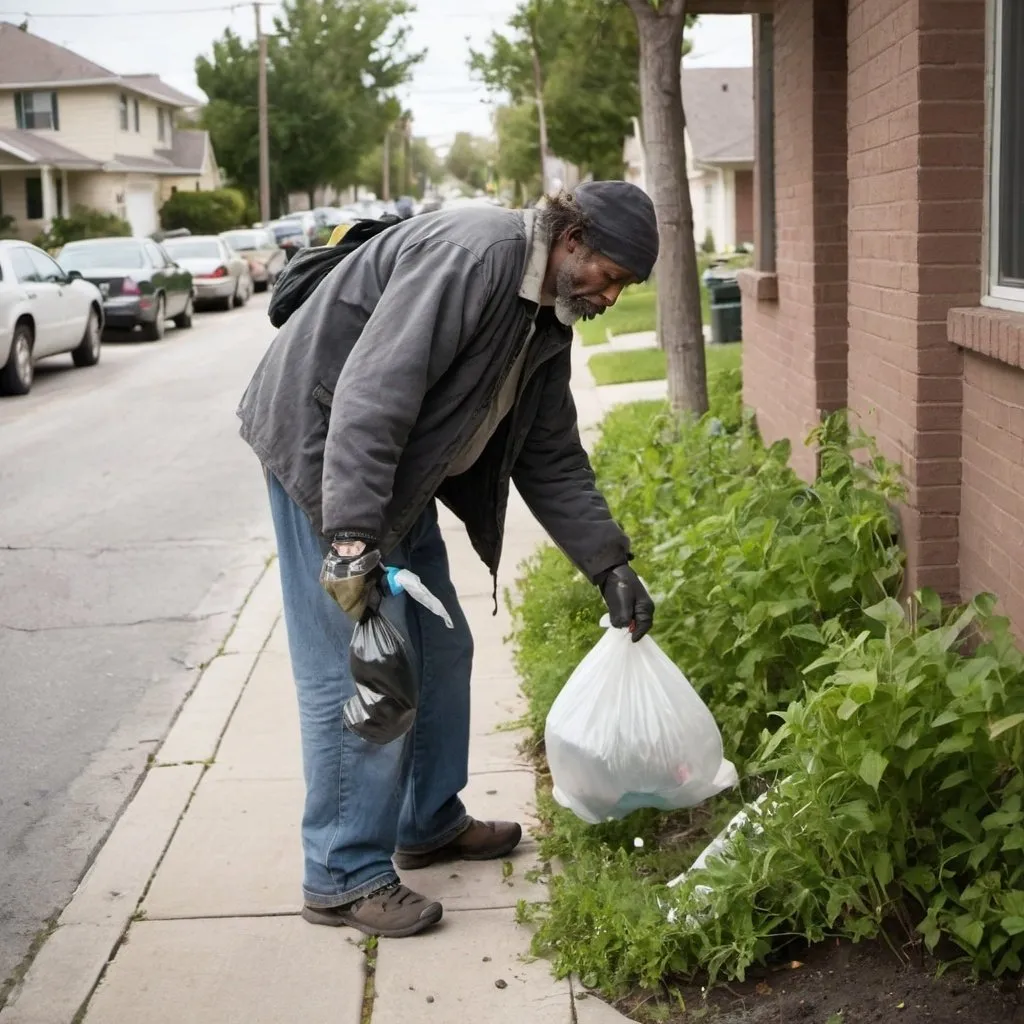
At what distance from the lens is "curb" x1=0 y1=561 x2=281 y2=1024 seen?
368 centimetres

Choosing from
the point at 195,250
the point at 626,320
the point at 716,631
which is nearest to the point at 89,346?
the point at 626,320

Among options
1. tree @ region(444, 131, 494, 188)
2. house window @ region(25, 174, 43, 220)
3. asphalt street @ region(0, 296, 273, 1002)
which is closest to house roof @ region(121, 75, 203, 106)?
house window @ region(25, 174, 43, 220)

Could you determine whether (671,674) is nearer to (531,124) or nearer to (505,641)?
(505,641)

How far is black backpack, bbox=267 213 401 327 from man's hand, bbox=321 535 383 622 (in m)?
0.73

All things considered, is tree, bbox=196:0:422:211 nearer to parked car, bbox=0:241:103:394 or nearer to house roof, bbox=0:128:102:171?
house roof, bbox=0:128:102:171

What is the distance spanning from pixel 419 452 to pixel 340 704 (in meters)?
0.67

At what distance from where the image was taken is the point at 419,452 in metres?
3.70

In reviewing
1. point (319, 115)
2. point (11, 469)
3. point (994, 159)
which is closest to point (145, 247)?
Result: point (11, 469)

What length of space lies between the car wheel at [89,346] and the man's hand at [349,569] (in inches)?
651

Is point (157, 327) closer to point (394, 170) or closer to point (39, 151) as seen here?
point (39, 151)

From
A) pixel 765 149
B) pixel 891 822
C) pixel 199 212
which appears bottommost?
pixel 891 822

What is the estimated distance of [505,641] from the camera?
6.34 meters

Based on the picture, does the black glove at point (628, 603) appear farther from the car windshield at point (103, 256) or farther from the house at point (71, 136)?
the house at point (71, 136)

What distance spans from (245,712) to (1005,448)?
3012mm
